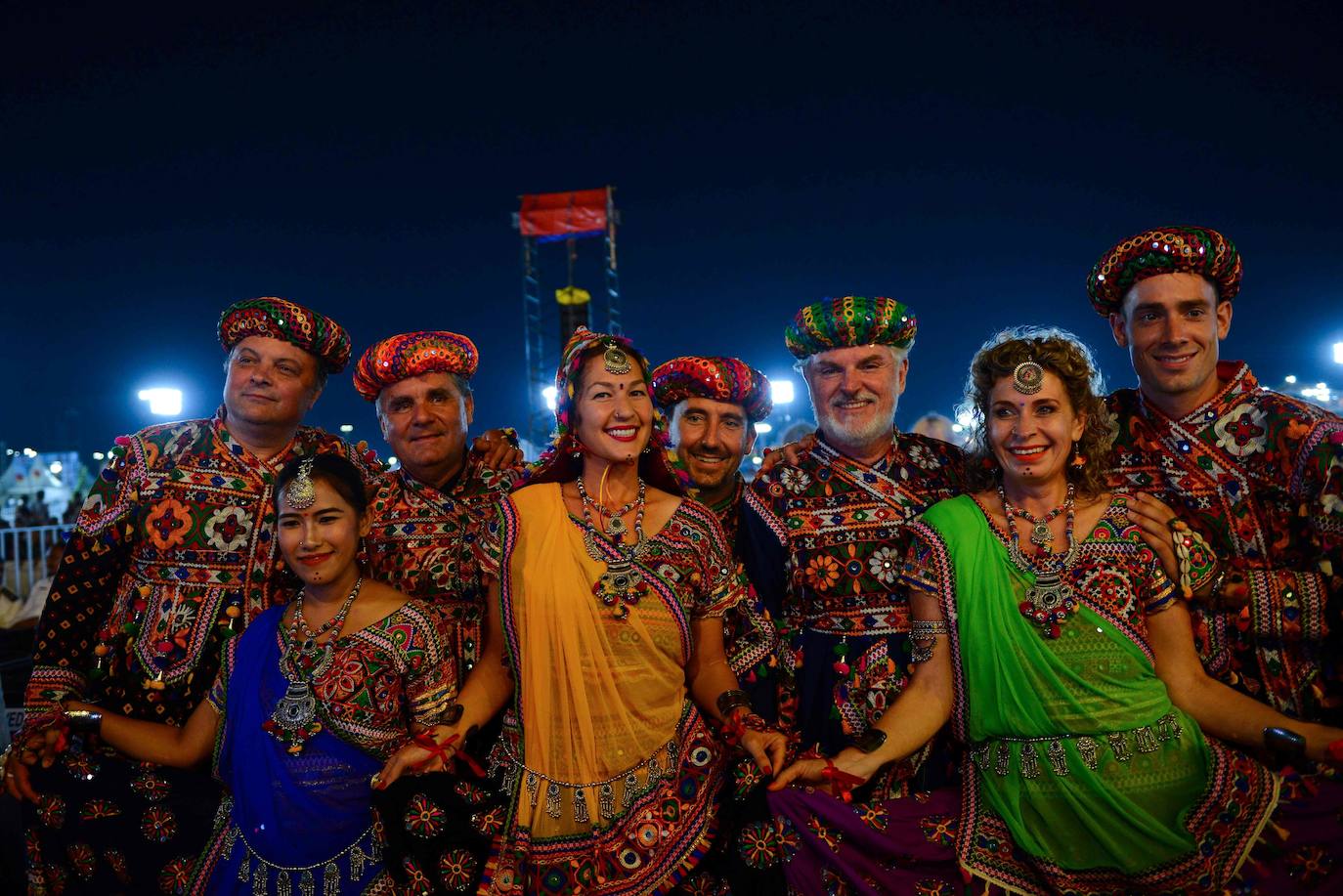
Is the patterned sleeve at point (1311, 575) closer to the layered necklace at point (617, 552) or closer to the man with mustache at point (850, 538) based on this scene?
the man with mustache at point (850, 538)

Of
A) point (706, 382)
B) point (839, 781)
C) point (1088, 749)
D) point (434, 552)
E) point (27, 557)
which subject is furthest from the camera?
point (27, 557)

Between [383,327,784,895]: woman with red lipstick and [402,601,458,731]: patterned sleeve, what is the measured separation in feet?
0.39

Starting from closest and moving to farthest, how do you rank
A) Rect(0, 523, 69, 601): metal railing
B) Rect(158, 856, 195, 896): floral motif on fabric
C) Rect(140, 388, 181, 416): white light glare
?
Rect(158, 856, 195, 896): floral motif on fabric < Rect(0, 523, 69, 601): metal railing < Rect(140, 388, 181, 416): white light glare

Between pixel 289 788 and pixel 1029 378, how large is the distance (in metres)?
2.80

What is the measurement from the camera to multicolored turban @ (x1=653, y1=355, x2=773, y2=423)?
4.00 metres

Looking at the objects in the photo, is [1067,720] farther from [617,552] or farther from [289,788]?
[289,788]

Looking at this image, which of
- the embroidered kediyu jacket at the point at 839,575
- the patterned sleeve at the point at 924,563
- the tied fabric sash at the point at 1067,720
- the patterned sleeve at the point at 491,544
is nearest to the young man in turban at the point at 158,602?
the patterned sleeve at the point at 491,544

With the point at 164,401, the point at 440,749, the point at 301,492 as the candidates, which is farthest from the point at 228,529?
the point at 164,401

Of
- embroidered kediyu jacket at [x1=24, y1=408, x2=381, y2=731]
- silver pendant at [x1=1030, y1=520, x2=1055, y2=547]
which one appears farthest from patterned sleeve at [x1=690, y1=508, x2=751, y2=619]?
embroidered kediyu jacket at [x1=24, y1=408, x2=381, y2=731]

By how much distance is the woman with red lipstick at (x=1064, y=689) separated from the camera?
239cm

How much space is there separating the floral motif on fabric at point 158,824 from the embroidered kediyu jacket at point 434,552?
3.63 ft

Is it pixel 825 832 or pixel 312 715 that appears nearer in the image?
pixel 825 832

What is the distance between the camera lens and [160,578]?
3.25 meters

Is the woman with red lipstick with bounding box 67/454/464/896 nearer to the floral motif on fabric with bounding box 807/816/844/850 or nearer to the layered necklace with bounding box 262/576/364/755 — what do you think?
the layered necklace with bounding box 262/576/364/755
